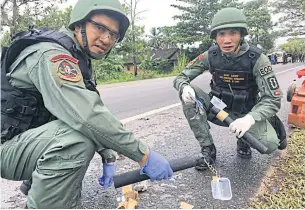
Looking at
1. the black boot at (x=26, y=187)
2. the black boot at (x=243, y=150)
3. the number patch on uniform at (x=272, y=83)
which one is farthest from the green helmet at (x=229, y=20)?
the black boot at (x=26, y=187)

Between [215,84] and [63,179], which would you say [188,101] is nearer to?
[215,84]

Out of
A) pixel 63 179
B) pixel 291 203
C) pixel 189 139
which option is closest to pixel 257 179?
pixel 291 203

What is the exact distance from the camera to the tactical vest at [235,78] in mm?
2830

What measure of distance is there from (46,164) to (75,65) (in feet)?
1.65

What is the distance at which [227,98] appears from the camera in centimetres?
301

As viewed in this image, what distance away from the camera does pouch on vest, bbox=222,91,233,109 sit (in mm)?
2984

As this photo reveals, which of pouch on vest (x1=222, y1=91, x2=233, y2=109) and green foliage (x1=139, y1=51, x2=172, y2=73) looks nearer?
pouch on vest (x1=222, y1=91, x2=233, y2=109)

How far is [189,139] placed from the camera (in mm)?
3650

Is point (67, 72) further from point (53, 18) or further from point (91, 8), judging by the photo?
point (53, 18)

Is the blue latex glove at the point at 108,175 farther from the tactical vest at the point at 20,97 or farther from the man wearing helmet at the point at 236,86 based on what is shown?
the man wearing helmet at the point at 236,86

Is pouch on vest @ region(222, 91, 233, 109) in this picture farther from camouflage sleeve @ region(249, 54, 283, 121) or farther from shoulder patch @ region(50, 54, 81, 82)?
shoulder patch @ region(50, 54, 81, 82)

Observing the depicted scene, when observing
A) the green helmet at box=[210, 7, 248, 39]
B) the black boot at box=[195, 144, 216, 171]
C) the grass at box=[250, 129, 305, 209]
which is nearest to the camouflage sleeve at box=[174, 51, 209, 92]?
the green helmet at box=[210, 7, 248, 39]

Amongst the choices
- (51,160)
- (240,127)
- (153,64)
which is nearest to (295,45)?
(153,64)

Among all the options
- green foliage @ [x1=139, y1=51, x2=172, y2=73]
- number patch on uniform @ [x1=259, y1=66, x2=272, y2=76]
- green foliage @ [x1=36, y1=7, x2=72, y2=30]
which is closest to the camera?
number patch on uniform @ [x1=259, y1=66, x2=272, y2=76]
